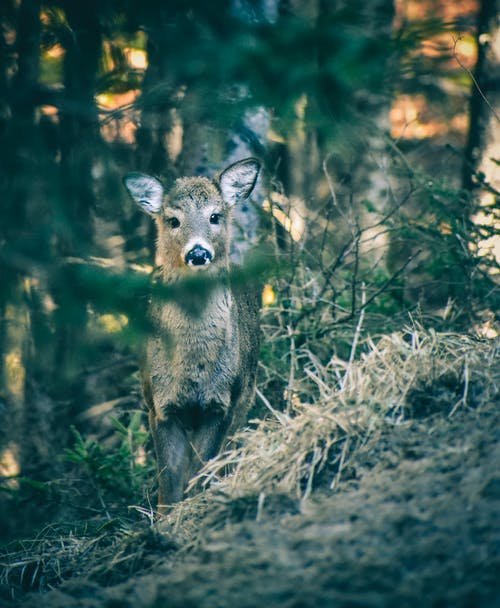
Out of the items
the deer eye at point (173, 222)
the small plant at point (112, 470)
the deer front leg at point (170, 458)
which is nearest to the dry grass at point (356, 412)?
the deer front leg at point (170, 458)

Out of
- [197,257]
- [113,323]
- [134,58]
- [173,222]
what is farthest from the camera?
[134,58]

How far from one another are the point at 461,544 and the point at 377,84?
1.83 m

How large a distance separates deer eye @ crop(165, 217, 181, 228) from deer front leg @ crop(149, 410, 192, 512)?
4.85 feet

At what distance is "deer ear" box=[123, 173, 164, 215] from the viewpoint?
545 centimetres

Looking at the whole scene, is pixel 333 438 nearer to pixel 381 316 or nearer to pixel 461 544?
pixel 461 544

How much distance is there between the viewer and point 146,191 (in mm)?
5613

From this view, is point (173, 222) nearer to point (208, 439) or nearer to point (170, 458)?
point (208, 439)

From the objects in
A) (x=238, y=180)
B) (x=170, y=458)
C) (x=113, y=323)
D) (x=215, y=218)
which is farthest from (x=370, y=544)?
(x=238, y=180)

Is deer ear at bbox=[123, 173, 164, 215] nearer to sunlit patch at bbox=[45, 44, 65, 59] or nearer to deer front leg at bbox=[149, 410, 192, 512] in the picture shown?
sunlit patch at bbox=[45, 44, 65, 59]

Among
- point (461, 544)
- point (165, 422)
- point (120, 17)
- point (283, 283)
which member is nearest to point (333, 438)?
point (461, 544)

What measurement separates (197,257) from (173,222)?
62 cm

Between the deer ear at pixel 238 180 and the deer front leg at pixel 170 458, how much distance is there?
184 centimetres

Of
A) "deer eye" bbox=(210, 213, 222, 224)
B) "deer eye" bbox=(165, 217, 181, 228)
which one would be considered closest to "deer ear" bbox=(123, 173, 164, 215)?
"deer eye" bbox=(165, 217, 181, 228)

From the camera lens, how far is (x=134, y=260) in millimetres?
6336
